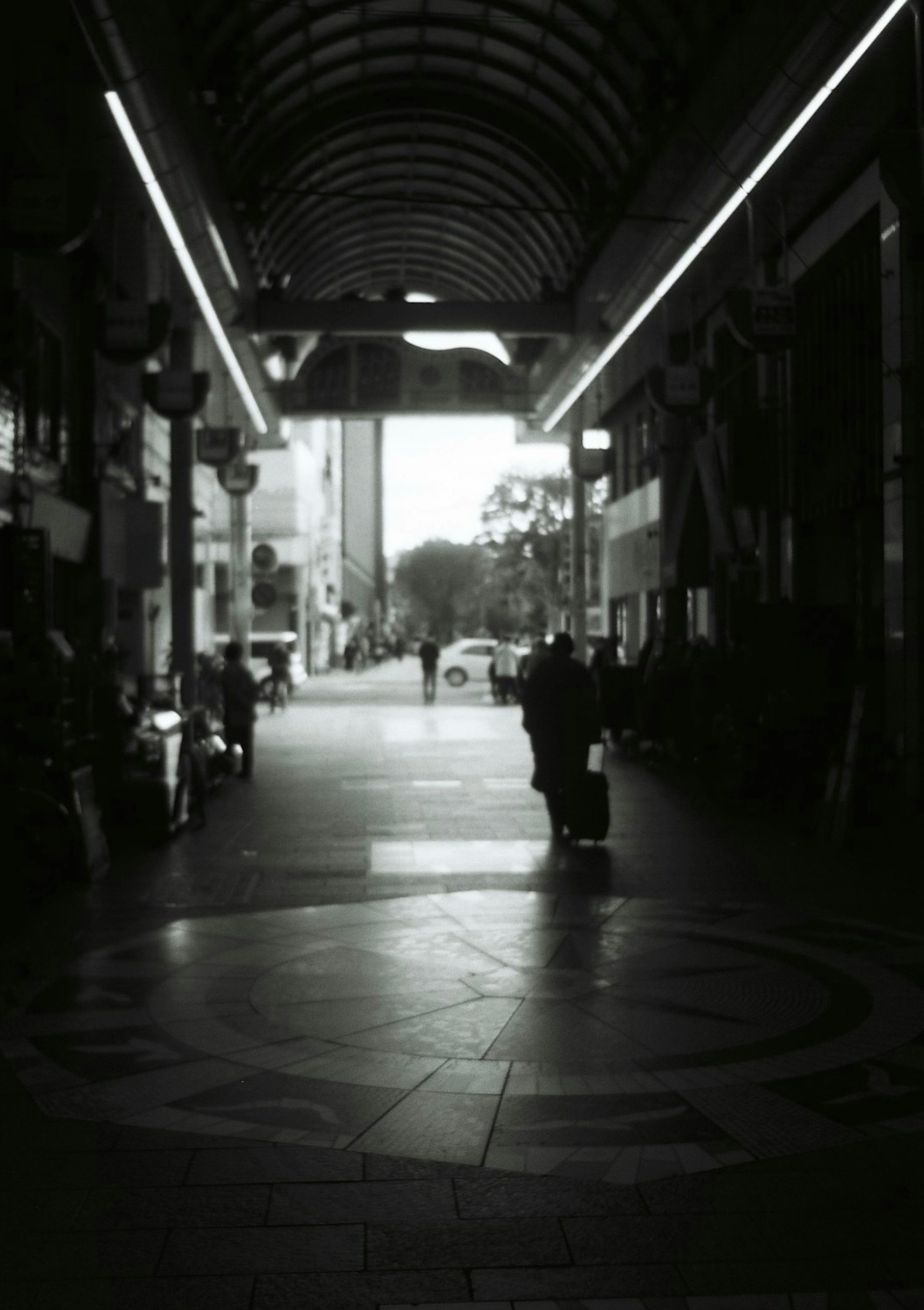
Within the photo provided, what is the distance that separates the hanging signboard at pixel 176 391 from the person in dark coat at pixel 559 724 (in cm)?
1160

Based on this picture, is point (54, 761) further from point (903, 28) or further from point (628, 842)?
point (903, 28)

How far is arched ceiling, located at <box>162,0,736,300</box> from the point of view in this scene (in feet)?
62.3

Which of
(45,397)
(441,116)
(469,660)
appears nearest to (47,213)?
(45,397)

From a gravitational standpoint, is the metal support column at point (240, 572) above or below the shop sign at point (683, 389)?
below

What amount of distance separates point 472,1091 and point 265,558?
1739 inches

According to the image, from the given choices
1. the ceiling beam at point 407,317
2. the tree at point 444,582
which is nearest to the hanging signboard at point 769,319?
the ceiling beam at point 407,317

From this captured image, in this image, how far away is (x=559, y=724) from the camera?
524 inches

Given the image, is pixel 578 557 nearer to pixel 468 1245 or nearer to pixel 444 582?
pixel 468 1245

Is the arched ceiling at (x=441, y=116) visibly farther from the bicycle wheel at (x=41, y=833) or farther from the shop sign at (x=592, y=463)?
the bicycle wheel at (x=41, y=833)


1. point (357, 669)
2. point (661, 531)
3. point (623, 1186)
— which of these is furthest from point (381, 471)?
point (623, 1186)

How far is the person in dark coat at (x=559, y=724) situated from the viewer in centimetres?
1314

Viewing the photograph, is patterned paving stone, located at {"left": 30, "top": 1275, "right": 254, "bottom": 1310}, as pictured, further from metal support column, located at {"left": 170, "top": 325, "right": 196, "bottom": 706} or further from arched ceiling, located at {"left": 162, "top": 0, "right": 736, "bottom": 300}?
metal support column, located at {"left": 170, "top": 325, "right": 196, "bottom": 706}

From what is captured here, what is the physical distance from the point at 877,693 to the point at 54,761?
25.5 feet

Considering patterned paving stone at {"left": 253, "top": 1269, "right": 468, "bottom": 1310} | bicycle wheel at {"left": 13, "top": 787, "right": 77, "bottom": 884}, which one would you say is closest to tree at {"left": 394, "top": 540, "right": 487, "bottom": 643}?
bicycle wheel at {"left": 13, "top": 787, "right": 77, "bottom": 884}
